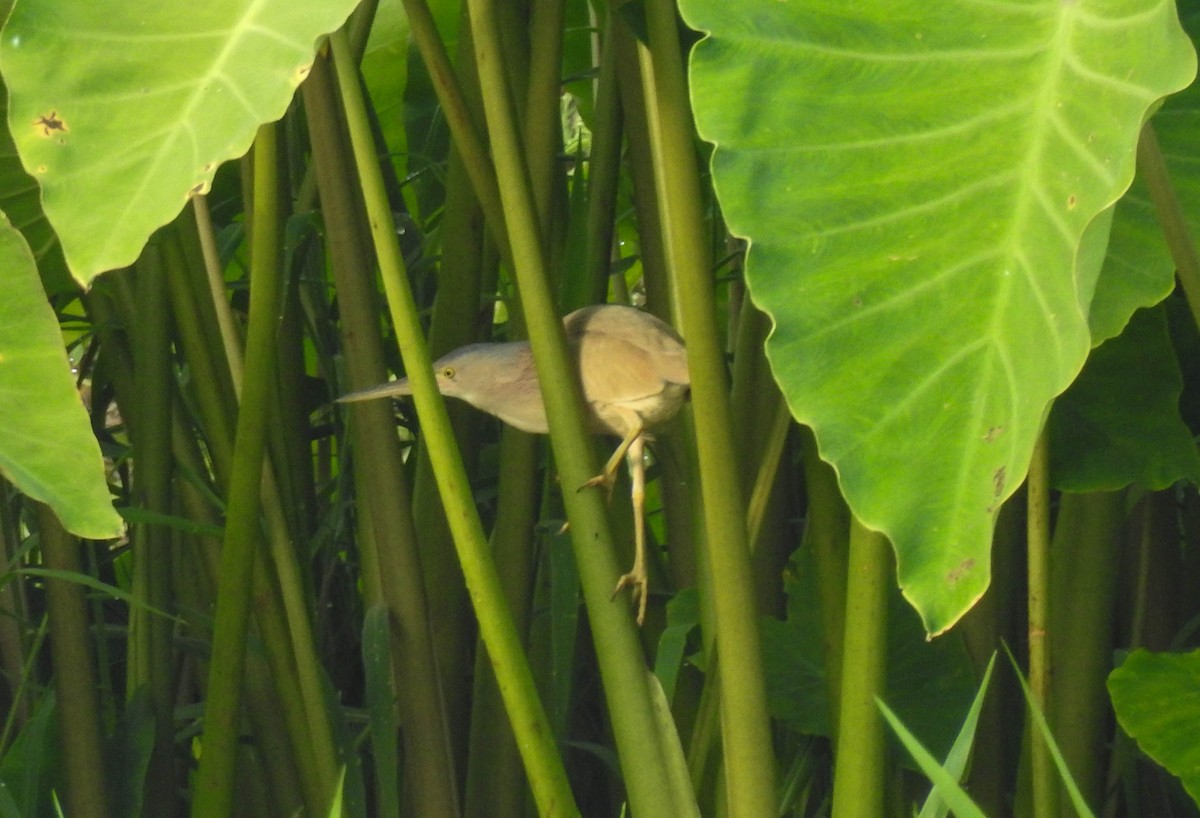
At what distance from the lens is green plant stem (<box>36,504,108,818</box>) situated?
1164mm

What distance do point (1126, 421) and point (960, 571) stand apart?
1.65ft

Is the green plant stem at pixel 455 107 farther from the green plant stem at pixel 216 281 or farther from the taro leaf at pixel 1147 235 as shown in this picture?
the taro leaf at pixel 1147 235

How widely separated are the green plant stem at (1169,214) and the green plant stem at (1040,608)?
0.52ft

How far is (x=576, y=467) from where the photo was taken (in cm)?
89

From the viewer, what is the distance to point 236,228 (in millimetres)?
1503

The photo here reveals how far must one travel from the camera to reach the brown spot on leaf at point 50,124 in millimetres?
731

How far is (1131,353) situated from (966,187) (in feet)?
1.47

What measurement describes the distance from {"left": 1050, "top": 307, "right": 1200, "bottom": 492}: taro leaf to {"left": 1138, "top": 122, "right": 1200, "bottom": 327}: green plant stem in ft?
0.85

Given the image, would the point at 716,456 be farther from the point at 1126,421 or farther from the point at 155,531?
the point at 155,531

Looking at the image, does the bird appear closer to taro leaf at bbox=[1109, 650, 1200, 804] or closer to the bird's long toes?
the bird's long toes

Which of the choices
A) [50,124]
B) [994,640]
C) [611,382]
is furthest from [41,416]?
[994,640]

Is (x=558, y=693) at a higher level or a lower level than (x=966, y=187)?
lower

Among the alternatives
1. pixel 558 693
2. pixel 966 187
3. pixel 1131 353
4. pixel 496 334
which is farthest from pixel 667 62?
pixel 496 334

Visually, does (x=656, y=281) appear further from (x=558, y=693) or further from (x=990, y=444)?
(x=990, y=444)
